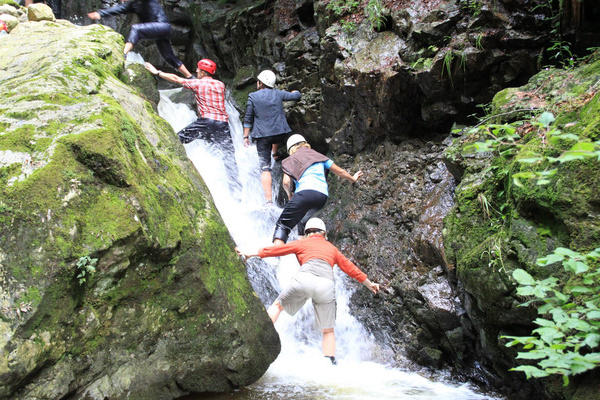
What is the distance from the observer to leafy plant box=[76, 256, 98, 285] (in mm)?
3441

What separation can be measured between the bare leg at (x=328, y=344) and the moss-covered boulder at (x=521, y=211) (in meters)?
1.59

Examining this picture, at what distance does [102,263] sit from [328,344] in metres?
2.75

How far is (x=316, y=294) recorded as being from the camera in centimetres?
506

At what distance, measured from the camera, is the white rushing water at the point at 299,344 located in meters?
4.74

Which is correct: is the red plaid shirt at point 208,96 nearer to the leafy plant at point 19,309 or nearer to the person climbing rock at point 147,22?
the person climbing rock at point 147,22

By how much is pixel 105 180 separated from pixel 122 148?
39 cm

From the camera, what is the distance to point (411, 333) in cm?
583

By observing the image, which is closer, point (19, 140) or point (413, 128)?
point (19, 140)

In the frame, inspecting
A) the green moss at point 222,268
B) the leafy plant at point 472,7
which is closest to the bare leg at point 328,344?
the green moss at point 222,268

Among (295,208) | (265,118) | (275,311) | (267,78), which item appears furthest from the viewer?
(267,78)

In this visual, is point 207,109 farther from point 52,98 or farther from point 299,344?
point 299,344

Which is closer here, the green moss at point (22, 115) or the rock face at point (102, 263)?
the rock face at point (102, 263)

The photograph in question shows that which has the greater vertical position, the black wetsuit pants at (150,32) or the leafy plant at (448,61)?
the black wetsuit pants at (150,32)

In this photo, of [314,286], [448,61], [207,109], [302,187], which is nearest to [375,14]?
[448,61]
